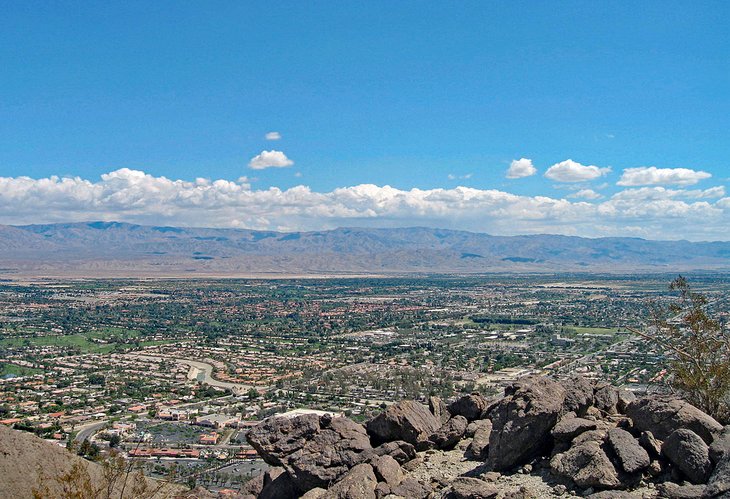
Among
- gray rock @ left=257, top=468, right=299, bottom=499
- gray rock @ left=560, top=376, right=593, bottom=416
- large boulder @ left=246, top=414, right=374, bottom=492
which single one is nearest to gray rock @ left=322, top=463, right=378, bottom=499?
large boulder @ left=246, top=414, right=374, bottom=492

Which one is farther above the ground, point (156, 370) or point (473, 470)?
point (473, 470)

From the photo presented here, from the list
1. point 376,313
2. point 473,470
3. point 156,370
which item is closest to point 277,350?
point 156,370

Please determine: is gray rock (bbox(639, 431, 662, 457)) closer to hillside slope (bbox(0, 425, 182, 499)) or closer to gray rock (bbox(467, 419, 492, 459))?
gray rock (bbox(467, 419, 492, 459))

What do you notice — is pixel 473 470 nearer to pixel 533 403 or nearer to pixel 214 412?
pixel 533 403

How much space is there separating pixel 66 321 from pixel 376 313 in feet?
214

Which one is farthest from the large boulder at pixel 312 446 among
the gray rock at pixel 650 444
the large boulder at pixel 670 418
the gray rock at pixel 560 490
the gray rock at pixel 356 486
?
the large boulder at pixel 670 418

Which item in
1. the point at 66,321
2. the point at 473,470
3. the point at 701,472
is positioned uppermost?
the point at 701,472

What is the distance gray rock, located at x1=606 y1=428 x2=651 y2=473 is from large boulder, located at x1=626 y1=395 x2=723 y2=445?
82cm

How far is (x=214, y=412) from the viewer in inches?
2174

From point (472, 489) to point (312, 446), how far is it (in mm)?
5634

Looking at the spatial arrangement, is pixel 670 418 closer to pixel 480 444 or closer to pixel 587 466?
pixel 587 466

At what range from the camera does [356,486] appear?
16312 mm

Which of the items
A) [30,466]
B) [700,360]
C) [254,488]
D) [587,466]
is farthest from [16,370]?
[587,466]

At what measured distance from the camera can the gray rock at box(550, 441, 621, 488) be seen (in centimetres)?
1456
